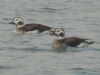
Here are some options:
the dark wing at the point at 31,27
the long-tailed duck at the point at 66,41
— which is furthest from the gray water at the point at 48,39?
the dark wing at the point at 31,27

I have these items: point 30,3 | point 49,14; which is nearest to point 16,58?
point 49,14

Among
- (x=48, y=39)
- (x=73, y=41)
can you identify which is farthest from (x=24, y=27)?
(x=73, y=41)

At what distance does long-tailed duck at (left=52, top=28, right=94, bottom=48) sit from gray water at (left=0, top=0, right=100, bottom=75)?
21 cm

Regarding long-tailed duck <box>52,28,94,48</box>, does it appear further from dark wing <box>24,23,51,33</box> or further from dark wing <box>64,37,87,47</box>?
dark wing <box>24,23,51,33</box>

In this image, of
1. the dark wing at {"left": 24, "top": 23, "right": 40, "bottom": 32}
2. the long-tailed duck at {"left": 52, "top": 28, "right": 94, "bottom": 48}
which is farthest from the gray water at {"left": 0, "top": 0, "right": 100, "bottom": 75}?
the dark wing at {"left": 24, "top": 23, "right": 40, "bottom": 32}

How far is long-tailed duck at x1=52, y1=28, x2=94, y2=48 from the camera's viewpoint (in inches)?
873

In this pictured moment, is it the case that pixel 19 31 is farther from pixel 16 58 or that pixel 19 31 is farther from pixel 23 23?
pixel 16 58

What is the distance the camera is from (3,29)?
25.8m

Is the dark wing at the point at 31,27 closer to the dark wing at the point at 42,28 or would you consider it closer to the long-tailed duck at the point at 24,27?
the long-tailed duck at the point at 24,27

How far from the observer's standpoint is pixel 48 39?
77.4 feet

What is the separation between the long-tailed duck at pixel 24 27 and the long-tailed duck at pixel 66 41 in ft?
6.89

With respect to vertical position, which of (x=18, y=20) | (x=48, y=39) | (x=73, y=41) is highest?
(x=18, y=20)

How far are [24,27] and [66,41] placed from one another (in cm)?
380

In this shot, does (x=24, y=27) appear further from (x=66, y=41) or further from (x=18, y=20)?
(x=66, y=41)
